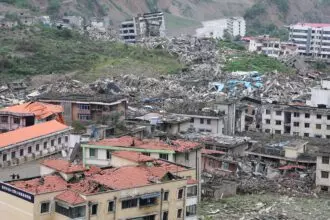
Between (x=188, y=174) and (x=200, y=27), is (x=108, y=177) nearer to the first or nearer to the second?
(x=188, y=174)

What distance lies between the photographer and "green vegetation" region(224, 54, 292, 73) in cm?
5120

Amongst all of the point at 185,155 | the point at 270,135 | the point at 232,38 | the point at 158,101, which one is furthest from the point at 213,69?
the point at 185,155

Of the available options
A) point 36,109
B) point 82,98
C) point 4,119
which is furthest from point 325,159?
point 4,119

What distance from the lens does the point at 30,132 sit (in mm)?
29203

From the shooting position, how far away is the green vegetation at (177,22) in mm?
78631

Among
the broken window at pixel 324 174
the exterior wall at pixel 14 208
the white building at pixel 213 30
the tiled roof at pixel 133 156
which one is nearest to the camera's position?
the exterior wall at pixel 14 208

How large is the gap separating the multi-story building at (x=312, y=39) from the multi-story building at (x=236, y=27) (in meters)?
9.22

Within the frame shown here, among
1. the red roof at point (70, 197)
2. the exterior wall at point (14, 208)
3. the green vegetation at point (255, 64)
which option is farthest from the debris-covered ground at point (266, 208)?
the green vegetation at point (255, 64)

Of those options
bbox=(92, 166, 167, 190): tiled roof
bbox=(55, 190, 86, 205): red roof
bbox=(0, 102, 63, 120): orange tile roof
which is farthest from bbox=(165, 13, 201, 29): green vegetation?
bbox=(55, 190, 86, 205): red roof

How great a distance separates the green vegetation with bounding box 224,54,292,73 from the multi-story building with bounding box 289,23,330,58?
1015 cm

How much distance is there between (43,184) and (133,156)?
11.4 feet

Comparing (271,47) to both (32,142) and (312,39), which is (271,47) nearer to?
(312,39)

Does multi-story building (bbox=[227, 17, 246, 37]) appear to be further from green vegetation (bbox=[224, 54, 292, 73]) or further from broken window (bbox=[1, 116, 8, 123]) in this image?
broken window (bbox=[1, 116, 8, 123])

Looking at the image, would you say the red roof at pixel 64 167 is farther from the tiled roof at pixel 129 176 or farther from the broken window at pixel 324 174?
the broken window at pixel 324 174
